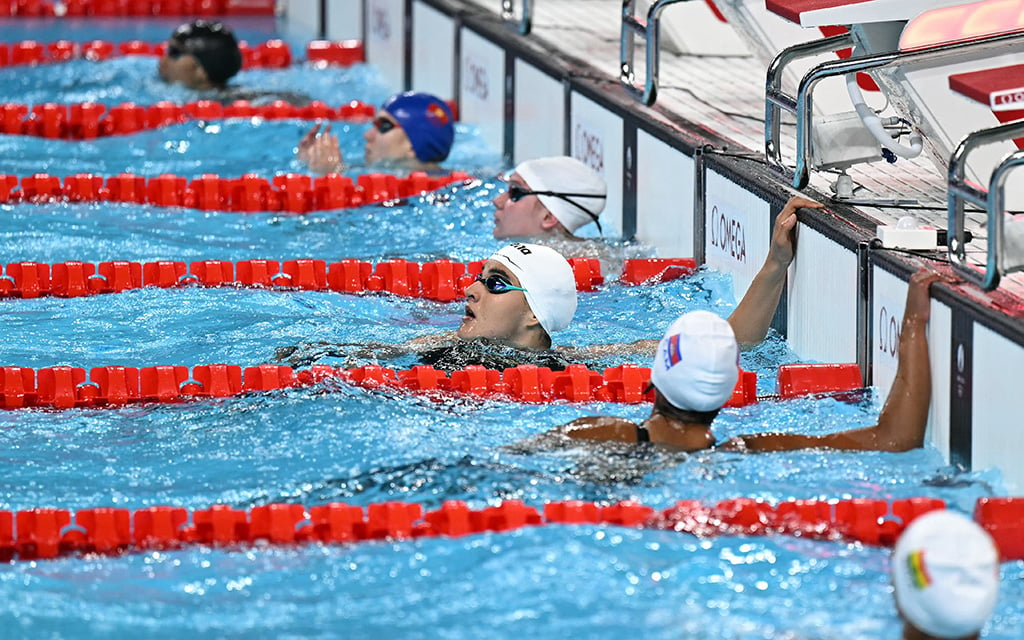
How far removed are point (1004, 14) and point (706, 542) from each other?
1.79 m

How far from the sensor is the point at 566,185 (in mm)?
5887

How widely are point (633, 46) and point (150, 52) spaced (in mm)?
4661

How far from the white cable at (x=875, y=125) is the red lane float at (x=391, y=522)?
131cm

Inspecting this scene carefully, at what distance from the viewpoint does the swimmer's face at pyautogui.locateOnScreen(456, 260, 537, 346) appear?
4.65 metres

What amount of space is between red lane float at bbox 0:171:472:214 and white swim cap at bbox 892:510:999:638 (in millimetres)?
4525

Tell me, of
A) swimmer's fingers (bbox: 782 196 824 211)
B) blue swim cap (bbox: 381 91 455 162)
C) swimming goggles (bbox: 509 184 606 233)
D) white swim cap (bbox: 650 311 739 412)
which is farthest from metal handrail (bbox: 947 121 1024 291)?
Answer: blue swim cap (bbox: 381 91 455 162)

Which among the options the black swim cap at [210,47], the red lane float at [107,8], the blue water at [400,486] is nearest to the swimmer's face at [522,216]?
the blue water at [400,486]

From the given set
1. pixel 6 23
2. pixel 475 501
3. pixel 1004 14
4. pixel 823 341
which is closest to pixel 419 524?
pixel 475 501

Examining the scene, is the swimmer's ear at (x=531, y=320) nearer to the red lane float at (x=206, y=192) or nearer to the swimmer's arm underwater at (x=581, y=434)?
the swimmer's arm underwater at (x=581, y=434)

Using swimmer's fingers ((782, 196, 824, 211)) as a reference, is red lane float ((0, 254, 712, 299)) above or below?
below

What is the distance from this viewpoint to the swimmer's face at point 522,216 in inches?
232

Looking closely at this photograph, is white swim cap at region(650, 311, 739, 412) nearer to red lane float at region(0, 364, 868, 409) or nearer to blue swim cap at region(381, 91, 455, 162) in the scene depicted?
red lane float at region(0, 364, 868, 409)

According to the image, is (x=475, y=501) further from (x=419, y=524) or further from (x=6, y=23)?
(x=6, y=23)

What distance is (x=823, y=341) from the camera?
185 inches
